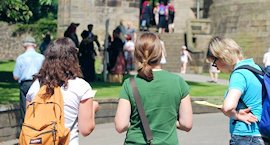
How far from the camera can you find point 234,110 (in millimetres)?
5543

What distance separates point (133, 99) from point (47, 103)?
71 centimetres

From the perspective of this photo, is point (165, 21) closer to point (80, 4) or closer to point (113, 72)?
point (80, 4)

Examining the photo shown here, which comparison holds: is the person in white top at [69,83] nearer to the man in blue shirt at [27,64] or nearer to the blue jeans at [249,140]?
the blue jeans at [249,140]

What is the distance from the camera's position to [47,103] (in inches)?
217

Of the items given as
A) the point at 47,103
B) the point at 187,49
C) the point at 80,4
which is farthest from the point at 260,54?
the point at 47,103

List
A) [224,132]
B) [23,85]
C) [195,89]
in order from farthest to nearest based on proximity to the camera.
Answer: [195,89] → [224,132] → [23,85]

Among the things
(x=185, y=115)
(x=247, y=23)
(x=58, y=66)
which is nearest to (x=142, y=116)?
(x=185, y=115)

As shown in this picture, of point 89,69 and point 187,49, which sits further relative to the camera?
point 187,49

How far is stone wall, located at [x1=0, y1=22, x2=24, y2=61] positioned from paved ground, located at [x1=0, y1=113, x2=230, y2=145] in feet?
127

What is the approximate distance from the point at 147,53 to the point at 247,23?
92.5 ft

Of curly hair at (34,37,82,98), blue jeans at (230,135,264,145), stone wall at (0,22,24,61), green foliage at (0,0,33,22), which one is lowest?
stone wall at (0,22,24,61)

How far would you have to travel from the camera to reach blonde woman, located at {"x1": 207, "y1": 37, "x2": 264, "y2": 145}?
→ 18.3ft

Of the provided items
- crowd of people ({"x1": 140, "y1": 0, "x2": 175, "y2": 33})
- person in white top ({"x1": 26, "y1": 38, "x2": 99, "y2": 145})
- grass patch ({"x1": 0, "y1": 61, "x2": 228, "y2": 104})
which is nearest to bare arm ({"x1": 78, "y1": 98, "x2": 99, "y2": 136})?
person in white top ({"x1": 26, "y1": 38, "x2": 99, "y2": 145})

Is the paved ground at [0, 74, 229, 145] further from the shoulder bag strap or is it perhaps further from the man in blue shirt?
the shoulder bag strap
